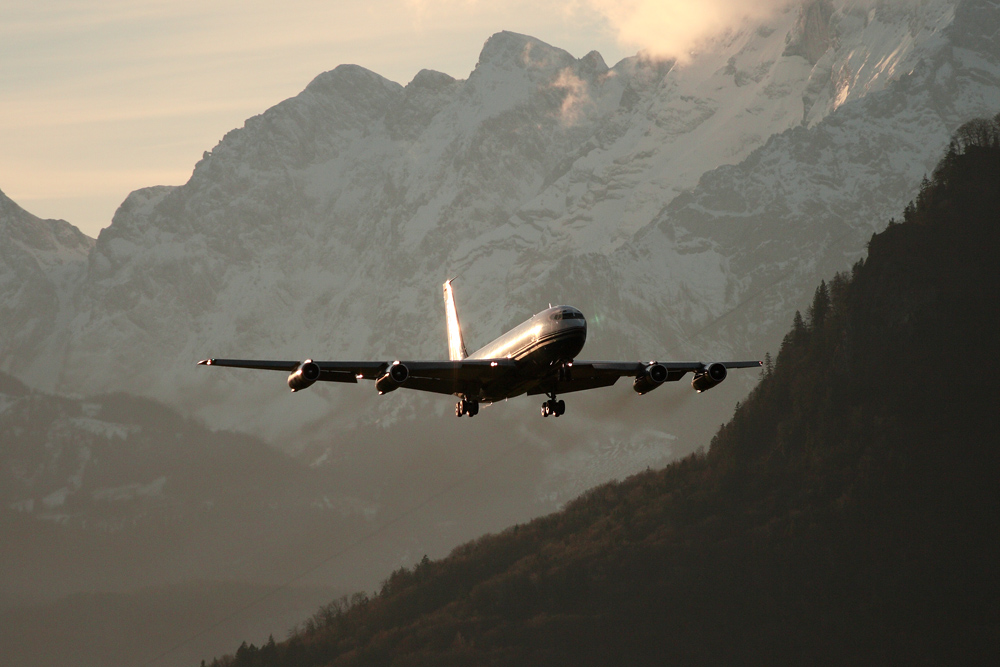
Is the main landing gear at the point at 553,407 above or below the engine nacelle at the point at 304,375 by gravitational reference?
below

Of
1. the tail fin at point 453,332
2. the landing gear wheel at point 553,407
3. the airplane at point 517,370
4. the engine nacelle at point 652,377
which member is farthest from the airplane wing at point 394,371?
the tail fin at point 453,332

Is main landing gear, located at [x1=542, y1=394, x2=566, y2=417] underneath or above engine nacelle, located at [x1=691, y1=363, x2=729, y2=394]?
above

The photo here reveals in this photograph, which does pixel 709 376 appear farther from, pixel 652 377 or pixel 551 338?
pixel 551 338

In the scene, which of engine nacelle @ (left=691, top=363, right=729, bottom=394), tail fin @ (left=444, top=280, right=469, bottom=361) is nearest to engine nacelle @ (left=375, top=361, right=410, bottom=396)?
engine nacelle @ (left=691, top=363, right=729, bottom=394)

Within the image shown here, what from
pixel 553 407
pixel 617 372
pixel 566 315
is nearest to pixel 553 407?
pixel 553 407

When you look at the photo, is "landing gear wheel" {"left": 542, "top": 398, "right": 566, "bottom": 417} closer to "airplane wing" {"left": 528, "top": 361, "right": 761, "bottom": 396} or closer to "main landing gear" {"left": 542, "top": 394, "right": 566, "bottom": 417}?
"main landing gear" {"left": 542, "top": 394, "right": 566, "bottom": 417}

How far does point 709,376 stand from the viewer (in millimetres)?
94562

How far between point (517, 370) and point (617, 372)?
29.0ft

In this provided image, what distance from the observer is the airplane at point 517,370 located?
86.8 meters

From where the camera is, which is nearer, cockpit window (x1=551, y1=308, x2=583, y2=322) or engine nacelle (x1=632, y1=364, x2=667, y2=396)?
cockpit window (x1=551, y1=308, x2=583, y2=322)

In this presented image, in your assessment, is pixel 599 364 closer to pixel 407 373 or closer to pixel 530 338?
pixel 530 338

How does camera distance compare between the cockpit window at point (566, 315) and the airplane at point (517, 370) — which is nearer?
the airplane at point (517, 370)

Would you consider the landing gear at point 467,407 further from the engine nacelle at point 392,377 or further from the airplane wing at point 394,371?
the engine nacelle at point 392,377

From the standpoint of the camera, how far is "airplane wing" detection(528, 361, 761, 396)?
9200 centimetres
